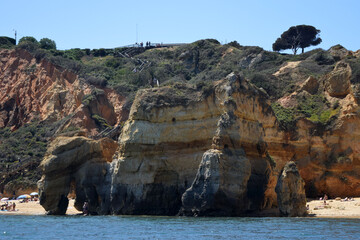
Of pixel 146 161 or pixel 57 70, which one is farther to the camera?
pixel 57 70

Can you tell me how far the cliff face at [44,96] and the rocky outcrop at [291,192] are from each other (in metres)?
33.2

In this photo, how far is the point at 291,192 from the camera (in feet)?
116

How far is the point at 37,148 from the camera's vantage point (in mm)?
65000

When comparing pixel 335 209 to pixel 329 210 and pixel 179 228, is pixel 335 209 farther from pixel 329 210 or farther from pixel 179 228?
pixel 179 228

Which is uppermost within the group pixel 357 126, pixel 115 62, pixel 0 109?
pixel 115 62

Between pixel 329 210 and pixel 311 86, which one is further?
pixel 311 86

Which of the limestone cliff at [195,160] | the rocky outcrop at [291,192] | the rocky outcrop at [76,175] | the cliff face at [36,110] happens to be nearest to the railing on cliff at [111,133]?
the cliff face at [36,110]

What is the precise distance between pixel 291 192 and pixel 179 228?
25.2ft

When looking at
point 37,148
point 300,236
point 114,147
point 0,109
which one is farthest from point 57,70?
point 300,236

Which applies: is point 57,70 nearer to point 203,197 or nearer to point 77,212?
point 77,212

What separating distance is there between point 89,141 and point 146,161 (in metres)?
4.26

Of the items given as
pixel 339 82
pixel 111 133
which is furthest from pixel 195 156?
pixel 111 133

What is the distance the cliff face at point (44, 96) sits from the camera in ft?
227

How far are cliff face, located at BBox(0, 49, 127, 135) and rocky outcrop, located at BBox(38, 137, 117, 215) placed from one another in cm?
2501
